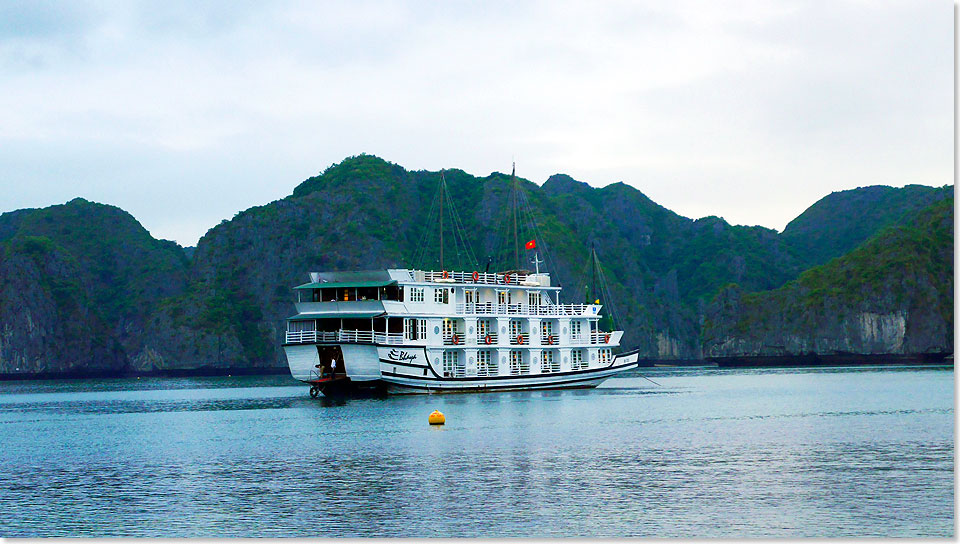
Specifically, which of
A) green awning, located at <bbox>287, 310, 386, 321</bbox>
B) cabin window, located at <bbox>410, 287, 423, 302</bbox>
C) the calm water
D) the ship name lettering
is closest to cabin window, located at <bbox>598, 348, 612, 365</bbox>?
the calm water

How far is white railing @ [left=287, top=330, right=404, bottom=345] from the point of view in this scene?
79.2 meters

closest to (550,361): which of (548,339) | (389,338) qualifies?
(548,339)

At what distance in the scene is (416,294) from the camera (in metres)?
82.1

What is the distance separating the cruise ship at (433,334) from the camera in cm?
7975

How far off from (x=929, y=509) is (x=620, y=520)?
921cm

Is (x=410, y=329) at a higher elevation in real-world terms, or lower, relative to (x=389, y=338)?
higher

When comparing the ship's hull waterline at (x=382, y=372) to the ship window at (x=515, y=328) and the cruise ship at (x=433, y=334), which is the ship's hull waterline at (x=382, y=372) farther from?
the ship window at (x=515, y=328)

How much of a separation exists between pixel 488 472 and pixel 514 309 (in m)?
48.0

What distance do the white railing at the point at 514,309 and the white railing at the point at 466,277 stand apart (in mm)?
1854

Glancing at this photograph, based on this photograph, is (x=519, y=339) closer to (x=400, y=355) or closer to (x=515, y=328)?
(x=515, y=328)

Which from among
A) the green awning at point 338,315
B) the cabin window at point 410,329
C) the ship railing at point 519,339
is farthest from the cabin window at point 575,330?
the green awning at point 338,315

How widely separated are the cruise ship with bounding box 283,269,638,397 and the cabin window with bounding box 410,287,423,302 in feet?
0.24

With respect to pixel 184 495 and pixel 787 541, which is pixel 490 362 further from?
pixel 787 541

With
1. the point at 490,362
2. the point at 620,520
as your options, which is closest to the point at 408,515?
the point at 620,520
